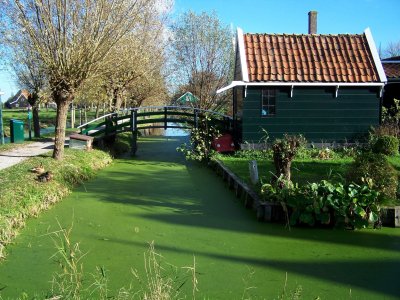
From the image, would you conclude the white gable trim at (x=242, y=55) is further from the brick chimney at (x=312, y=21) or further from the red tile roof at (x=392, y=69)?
the red tile roof at (x=392, y=69)

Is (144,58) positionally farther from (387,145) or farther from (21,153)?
(387,145)

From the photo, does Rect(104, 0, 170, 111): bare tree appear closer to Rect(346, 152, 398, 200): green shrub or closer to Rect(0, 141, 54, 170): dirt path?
Rect(0, 141, 54, 170): dirt path

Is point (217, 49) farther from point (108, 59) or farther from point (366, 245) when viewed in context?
point (366, 245)

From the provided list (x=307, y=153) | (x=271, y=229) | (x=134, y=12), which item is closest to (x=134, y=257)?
(x=271, y=229)

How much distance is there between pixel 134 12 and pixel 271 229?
682 centimetres

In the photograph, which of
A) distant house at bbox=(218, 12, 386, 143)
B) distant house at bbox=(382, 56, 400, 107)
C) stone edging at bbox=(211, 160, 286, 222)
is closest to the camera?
stone edging at bbox=(211, 160, 286, 222)

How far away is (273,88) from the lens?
1386 cm

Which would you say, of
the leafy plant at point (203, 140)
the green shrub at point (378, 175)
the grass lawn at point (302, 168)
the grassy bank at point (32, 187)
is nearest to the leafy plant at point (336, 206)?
the green shrub at point (378, 175)

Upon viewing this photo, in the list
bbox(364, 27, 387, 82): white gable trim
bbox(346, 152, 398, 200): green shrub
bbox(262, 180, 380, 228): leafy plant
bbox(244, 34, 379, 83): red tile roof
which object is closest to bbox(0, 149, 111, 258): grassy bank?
bbox(262, 180, 380, 228): leafy plant

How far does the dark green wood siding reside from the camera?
550 inches

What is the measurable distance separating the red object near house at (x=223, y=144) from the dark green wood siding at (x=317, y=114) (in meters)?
0.62

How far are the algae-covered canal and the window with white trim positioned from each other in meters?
5.30

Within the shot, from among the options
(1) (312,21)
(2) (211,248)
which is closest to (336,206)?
(2) (211,248)

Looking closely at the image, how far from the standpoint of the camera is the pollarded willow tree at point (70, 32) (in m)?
9.75
